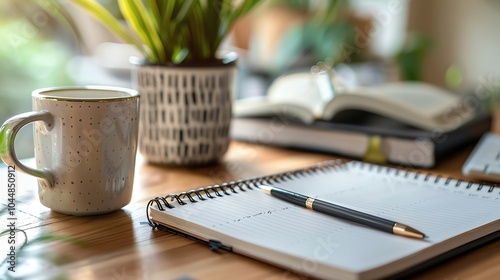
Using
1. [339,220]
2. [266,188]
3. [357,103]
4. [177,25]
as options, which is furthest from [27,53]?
[339,220]

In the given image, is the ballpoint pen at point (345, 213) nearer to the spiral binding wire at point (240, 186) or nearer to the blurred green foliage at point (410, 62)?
the spiral binding wire at point (240, 186)

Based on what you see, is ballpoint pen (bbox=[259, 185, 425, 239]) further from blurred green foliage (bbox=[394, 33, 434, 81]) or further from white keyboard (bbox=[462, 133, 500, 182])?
blurred green foliage (bbox=[394, 33, 434, 81])

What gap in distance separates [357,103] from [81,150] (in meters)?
0.45

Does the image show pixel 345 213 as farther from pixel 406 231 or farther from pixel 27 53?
pixel 27 53

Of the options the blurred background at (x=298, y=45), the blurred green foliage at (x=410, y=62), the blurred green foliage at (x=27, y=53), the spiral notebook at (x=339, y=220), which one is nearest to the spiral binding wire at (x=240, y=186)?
the spiral notebook at (x=339, y=220)

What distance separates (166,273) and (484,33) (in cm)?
235

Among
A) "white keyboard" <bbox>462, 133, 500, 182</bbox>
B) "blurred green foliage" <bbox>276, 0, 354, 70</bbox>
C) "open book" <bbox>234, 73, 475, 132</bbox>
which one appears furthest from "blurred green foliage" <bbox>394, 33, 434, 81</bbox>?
"white keyboard" <bbox>462, 133, 500, 182</bbox>

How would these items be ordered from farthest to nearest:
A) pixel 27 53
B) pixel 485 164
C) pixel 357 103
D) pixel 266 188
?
1. pixel 27 53
2. pixel 357 103
3. pixel 485 164
4. pixel 266 188

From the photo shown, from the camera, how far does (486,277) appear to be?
1.56 ft

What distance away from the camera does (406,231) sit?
506 millimetres

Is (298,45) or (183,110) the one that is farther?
(298,45)

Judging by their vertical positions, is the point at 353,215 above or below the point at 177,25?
below

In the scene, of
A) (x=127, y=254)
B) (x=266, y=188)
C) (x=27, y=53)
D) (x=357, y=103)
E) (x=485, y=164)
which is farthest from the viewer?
(x=27, y=53)

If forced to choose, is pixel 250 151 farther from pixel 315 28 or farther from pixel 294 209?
pixel 315 28
